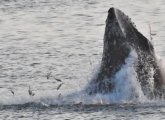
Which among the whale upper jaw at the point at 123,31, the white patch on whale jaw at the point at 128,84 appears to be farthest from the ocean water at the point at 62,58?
the whale upper jaw at the point at 123,31

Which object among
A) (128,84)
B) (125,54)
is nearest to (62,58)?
(128,84)

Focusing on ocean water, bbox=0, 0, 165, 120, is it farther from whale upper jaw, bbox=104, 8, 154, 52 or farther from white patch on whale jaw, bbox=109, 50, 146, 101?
whale upper jaw, bbox=104, 8, 154, 52

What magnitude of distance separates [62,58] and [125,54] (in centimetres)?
480

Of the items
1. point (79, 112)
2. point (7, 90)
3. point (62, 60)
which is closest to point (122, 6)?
point (62, 60)

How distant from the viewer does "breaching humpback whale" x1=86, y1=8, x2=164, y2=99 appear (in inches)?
616

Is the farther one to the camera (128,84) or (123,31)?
(128,84)

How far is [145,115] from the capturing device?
15.1 meters

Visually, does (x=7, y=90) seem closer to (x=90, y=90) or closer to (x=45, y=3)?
(x=90, y=90)

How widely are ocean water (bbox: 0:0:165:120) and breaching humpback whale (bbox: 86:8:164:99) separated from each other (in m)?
0.16

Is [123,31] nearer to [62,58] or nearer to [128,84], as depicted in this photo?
[128,84]

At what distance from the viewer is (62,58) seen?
20.3m

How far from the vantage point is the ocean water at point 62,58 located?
15672mm

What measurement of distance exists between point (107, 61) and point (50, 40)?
7.20 m

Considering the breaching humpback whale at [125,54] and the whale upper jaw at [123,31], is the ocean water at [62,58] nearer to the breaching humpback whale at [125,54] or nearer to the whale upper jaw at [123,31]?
the breaching humpback whale at [125,54]
